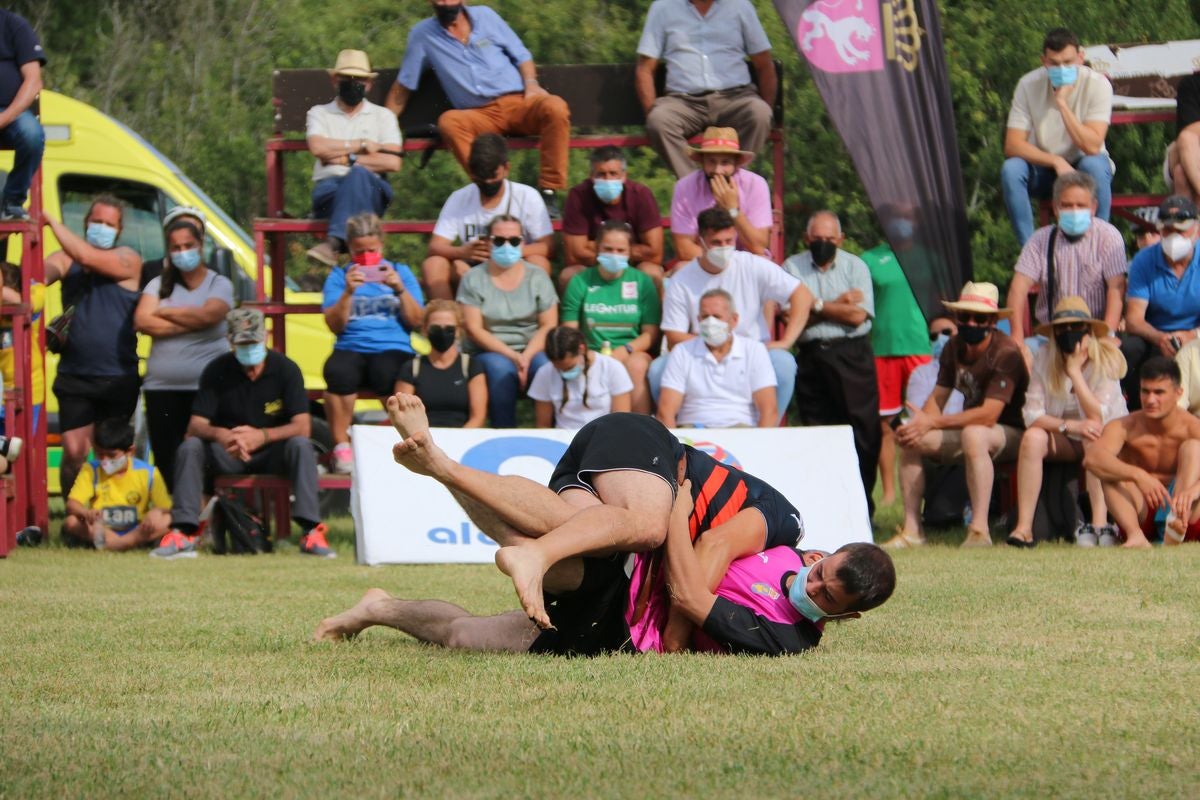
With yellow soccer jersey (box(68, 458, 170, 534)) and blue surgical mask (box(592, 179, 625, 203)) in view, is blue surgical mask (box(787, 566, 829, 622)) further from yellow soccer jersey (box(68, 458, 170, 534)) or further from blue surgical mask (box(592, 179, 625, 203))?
yellow soccer jersey (box(68, 458, 170, 534))

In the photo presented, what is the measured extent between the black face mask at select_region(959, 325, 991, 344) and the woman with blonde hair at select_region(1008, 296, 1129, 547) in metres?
0.40

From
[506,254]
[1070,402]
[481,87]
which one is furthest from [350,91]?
[1070,402]

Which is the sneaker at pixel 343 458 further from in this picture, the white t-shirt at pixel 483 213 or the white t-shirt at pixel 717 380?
the white t-shirt at pixel 717 380

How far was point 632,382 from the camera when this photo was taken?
12.4m

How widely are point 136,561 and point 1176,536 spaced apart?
22.0ft

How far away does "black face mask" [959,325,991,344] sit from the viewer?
479 inches

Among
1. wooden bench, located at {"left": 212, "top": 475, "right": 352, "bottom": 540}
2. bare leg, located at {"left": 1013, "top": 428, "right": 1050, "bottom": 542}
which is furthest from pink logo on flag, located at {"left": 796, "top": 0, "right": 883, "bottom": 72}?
wooden bench, located at {"left": 212, "top": 475, "right": 352, "bottom": 540}

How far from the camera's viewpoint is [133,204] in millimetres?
15680

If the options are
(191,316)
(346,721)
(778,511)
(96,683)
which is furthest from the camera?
(191,316)

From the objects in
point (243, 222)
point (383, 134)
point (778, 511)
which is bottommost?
point (243, 222)

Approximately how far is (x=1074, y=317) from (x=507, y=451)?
3.85 m

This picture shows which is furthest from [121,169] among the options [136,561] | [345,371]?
[136,561]

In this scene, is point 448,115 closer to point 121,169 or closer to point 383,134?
point 383,134

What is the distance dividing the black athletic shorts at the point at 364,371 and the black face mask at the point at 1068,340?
14.9 feet
